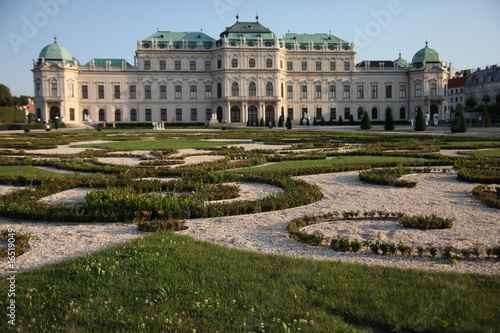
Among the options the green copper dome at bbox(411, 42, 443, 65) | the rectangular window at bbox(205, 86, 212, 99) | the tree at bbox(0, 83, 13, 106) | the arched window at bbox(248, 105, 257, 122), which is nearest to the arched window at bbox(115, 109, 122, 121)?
the rectangular window at bbox(205, 86, 212, 99)

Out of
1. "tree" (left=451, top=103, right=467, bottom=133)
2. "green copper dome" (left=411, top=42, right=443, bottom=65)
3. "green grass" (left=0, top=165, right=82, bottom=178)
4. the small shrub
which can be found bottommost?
the small shrub

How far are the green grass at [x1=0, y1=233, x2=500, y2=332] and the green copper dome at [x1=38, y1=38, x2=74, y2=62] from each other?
216 feet

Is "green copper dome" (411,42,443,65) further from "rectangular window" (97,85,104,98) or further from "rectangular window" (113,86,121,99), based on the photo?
"rectangular window" (97,85,104,98)

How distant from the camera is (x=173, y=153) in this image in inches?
611

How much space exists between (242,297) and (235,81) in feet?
206

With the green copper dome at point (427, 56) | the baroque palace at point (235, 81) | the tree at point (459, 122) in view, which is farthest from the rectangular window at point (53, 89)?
the green copper dome at point (427, 56)

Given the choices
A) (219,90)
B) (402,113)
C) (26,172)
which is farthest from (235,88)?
(26,172)

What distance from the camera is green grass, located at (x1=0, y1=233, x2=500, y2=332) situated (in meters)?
3.23

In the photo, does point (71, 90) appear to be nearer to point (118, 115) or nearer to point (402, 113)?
point (118, 115)

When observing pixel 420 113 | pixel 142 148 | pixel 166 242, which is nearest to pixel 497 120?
pixel 420 113

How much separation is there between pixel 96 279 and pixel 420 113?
33969mm

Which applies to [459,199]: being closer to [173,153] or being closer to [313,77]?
[173,153]

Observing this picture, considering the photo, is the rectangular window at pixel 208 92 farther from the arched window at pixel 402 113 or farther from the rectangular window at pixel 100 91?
the arched window at pixel 402 113

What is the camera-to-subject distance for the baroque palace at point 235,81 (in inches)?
2525
